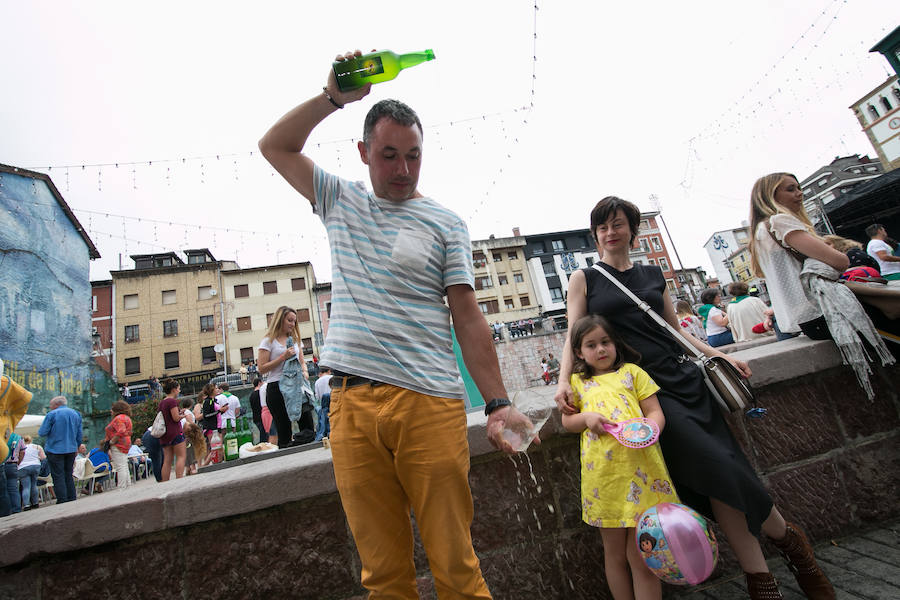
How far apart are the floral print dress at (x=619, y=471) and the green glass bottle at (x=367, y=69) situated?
5.09ft

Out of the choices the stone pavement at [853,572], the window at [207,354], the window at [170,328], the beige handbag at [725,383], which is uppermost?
the window at [170,328]

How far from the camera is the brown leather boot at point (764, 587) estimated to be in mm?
1680

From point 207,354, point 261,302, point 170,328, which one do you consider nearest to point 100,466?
point 207,354

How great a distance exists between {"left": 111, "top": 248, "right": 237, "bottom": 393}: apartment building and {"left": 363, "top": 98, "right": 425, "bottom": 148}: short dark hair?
36649mm

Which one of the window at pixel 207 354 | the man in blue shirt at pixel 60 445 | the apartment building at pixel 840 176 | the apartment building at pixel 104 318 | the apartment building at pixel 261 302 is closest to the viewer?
the man in blue shirt at pixel 60 445

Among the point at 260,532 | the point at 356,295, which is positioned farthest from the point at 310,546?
the point at 356,295

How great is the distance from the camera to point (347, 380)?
53.1 inches

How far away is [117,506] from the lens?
70.1 inches

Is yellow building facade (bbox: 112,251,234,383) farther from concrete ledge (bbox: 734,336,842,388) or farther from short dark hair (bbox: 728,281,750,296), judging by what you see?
concrete ledge (bbox: 734,336,842,388)

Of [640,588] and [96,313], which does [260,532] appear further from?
[96,313]

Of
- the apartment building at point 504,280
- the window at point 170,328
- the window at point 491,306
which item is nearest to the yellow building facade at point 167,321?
the window at point 170,328

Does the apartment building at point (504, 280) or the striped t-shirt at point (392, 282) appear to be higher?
the apartment building at point (504, 280)

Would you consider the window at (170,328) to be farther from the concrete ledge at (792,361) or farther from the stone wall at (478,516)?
the concrete ledge at (792,361)

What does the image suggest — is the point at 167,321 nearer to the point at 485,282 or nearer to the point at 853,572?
the point at 485,282
